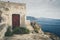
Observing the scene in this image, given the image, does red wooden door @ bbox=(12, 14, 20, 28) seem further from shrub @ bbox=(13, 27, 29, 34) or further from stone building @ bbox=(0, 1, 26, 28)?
shrub @ bbox=(13, 27, 29, 34)

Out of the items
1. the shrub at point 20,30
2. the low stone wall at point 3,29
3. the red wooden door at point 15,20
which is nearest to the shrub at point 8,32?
the low stone wall at point 3,29

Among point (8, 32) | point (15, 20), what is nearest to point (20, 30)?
A: point (8, 32)

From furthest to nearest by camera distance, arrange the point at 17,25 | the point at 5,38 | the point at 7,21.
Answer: the point at 17,25, the point at 7,21, the point at 5,38

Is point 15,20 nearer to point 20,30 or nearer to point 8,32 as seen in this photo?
point 20,30

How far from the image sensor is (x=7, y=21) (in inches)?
207

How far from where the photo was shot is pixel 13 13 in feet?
17.9

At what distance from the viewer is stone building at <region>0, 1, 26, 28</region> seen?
5.16 meters

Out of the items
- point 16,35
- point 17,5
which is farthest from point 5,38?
point 17,5

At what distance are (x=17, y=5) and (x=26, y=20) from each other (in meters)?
0.64

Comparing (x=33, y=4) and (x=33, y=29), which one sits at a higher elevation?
(x=33, y=4)

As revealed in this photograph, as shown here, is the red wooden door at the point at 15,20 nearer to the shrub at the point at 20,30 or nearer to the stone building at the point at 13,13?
the stone building at the point at 13,13

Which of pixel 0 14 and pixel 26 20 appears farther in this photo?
pixel 26 20

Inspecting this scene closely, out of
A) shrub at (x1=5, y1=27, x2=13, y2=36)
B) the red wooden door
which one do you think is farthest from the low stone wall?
the red wooden door

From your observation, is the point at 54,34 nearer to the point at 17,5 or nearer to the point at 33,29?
the point at 33,29
